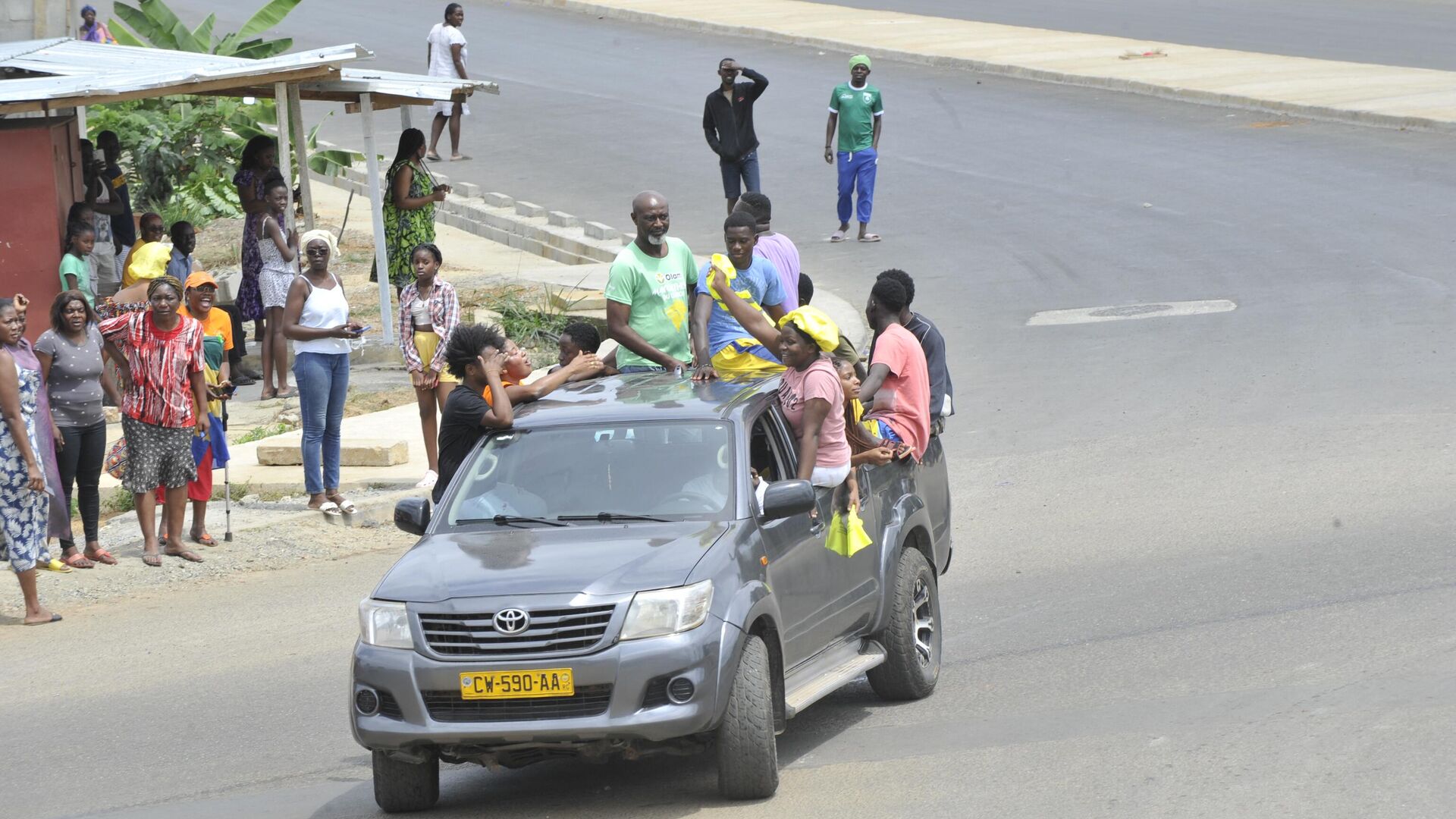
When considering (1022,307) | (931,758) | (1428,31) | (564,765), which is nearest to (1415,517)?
(931,758)

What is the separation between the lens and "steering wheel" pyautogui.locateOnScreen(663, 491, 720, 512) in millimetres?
7480

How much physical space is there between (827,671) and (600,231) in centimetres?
1439

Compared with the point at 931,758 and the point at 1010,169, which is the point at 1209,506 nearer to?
the point at 931,758

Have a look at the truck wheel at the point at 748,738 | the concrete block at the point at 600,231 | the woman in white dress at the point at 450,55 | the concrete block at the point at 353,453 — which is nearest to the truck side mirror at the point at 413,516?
the truck wheel at the point at 748,738

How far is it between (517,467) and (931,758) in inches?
83.5

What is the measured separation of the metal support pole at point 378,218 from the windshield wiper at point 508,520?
A: 892 centimetres

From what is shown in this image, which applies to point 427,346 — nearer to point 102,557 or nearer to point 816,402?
point 102,557

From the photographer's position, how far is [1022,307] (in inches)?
701

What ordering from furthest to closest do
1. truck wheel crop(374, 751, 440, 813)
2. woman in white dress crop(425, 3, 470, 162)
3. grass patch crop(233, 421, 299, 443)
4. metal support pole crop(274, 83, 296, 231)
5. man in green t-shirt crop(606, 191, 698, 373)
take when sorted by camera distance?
woman in white dress crop(425, 3, 470, 162) → metal support pole crop(274, 83, 296, 231) → grass patch crop(233, 421, 299, 443) → man in green t-shirt crop(606, 191, 698, 373) → truck wheel crop(374, 751, 440, 813)

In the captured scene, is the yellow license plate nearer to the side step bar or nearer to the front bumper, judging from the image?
the front bumper

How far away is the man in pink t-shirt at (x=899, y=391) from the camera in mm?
8977

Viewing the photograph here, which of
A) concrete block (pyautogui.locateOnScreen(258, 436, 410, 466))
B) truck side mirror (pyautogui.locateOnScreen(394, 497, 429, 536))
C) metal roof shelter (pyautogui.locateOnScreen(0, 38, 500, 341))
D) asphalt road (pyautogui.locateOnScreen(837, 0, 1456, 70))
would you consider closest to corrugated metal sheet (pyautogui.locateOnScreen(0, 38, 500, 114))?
metal roof shelter (pyautogui.locateOnScreen(0, 38, 500, 341))

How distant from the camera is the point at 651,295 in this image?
1085 cm

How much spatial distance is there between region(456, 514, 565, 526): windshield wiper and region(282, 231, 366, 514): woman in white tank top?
4.90 m
